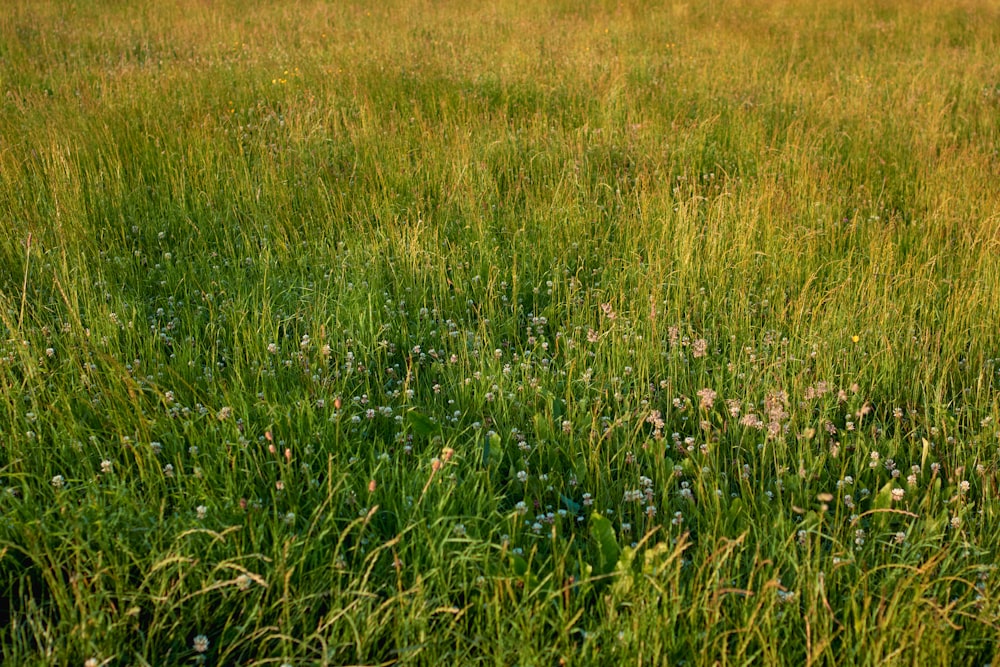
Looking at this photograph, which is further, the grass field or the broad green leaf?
the broad green leaf

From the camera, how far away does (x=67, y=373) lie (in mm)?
2811

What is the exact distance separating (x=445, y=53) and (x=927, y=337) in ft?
20.2

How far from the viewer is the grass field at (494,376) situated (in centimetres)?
201

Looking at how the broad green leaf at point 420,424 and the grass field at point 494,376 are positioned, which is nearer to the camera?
the grass field at point 494,376

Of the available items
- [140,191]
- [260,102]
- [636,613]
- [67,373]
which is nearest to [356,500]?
[636,613]

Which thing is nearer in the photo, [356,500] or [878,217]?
[356,500]

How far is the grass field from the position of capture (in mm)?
2014

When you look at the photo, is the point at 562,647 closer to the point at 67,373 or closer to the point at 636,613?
the point at 636,613

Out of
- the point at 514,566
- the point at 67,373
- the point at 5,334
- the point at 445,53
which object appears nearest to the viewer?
the point at 514,566

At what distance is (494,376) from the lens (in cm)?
297

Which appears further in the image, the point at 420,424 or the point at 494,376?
the point at 494,376

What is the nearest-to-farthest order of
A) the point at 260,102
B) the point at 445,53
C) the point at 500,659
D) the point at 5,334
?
the point at 500,659 → the point at 5,334 → the point at 260,102 → the point at 445,53

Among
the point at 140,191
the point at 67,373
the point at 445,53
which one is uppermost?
the point at 445,53

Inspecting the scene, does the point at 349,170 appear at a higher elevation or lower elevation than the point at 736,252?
higher
